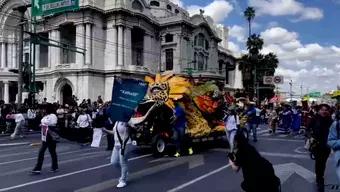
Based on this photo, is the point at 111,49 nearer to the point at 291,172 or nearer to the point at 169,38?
the point at 169,38

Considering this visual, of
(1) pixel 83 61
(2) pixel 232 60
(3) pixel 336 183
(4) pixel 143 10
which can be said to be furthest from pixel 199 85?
(2) pixel 232 60

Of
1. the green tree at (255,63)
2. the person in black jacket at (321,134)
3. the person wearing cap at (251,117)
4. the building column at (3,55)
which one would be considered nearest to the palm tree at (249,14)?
the green tree at (255,63)

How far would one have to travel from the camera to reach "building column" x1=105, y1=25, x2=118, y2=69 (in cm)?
5312

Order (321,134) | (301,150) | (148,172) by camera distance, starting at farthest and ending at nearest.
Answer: (301,150) → (148,172) → (321,134)

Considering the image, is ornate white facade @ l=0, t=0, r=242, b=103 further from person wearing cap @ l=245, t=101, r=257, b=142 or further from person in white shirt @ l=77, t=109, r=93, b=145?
person wearing cap @ l=245, t=101, r=257, b=142

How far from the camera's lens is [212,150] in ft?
52.1

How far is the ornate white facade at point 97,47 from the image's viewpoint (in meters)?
50.9

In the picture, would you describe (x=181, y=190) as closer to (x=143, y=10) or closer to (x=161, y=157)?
(x=161, y=157)

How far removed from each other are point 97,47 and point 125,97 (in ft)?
144

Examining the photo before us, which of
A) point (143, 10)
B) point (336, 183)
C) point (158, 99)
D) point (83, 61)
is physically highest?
point (143, 10)

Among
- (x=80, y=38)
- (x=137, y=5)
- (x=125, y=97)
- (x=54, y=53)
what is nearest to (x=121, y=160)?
(x=125, y=97)

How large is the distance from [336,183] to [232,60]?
279ft

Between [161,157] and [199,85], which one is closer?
[161,157]

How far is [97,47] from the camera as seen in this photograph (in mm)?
52438
